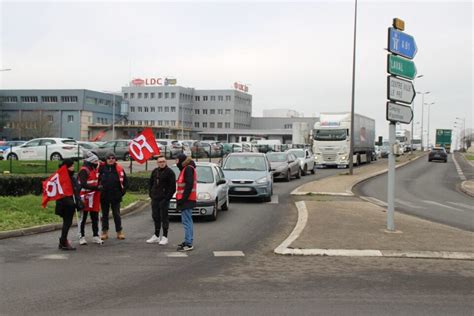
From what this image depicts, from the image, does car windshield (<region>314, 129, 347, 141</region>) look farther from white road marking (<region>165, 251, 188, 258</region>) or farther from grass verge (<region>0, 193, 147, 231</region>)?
white road marking (<region>165, 251, 188, 258</region>)

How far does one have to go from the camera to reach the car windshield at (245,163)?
60.8ft

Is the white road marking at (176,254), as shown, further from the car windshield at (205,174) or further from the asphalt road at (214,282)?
the car windshield at (205,174)

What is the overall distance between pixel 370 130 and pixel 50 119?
A: 71.2m

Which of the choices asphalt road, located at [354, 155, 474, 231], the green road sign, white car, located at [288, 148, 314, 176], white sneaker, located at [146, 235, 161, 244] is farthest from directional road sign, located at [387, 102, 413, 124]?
white car, located at [288, 148, 314, 176]

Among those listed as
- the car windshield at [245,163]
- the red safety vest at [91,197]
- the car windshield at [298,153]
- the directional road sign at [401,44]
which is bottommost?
the red safety vest at [91,197]

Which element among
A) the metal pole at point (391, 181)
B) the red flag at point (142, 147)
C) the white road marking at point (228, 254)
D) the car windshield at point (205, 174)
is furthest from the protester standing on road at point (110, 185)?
the red flag at point (142, 147)

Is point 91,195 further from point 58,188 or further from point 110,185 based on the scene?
point 58,188

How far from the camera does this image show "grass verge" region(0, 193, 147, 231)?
1134cm

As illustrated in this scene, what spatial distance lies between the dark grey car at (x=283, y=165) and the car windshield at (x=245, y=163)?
8190 mm

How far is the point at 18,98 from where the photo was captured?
11281 centimetres

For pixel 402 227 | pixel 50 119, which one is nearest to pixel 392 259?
pixel 402 227

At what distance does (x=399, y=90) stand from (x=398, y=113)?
20.5 inches

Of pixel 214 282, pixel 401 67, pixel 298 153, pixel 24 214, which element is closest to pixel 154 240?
pixel 214 282

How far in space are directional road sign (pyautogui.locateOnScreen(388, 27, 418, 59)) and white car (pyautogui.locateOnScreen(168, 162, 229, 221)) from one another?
5.42 m
